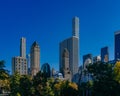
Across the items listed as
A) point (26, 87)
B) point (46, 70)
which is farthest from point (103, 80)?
point (46, 70)

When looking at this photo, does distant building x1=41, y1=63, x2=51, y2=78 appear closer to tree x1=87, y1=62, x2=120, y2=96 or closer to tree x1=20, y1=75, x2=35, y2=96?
tree x1=20, y1=75, x2=35, y2=96

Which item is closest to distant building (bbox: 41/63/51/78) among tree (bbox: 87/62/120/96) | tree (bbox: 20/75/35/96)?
tree (bbox: 20/75/35/96)

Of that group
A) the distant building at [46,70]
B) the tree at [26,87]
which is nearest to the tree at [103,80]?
the tree at [26,87]

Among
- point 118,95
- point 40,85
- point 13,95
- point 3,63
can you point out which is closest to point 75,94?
point 40,85

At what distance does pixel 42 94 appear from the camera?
231 feet

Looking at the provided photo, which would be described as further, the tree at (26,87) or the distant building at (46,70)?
the distant building at (46,70)

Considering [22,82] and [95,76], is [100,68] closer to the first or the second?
[95,76]

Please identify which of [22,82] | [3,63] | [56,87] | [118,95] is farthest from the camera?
[56,87]

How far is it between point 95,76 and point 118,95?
32.6ft

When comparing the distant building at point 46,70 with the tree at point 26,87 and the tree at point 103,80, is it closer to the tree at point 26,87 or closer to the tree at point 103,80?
the tree at point 26,87

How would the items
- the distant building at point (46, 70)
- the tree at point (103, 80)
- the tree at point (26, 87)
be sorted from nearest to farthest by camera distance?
the tree at point (103, 80) < the tree at point (26, 87) < the distant building at point (46, 70)

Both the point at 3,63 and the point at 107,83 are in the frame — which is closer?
the point at 3,63

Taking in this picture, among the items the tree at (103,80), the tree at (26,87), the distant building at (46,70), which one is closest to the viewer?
the tree at (103,80)

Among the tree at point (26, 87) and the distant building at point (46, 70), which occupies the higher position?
the distant building at point (46, 70)
